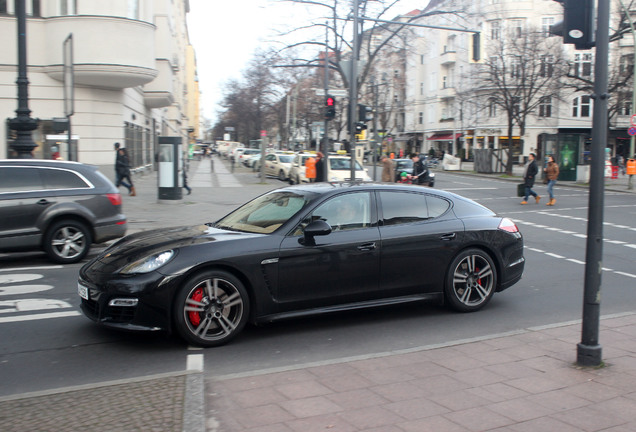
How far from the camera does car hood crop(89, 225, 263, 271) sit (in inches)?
221

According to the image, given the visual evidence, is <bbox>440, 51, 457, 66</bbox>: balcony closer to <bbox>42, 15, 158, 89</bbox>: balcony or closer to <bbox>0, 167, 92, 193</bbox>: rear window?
<bbox>42, 15, 158, 89</bbox>: balcony

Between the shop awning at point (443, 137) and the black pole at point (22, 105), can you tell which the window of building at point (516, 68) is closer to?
the shop awning at point (443, 137)

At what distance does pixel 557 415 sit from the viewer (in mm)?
4035

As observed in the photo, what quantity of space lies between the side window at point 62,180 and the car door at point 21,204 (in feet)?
0.35

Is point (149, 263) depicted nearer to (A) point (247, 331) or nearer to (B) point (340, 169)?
(A) point (247, 331)

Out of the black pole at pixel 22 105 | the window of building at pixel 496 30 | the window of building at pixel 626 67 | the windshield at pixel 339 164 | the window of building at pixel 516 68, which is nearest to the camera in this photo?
the black pole at pixel 22 105

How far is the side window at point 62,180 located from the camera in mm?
9922

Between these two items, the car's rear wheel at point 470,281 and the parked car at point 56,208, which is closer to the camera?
the car's rear wheel at point 470,281

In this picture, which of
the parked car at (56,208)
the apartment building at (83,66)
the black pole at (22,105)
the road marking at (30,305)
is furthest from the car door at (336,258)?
the apartment building at (83,66)

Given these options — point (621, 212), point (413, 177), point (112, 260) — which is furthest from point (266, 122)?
A: point (112, 260)

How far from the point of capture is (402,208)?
6.68 metres

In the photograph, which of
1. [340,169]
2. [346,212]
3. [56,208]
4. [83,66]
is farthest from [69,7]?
[346,212]

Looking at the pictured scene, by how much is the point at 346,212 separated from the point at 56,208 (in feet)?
18.3

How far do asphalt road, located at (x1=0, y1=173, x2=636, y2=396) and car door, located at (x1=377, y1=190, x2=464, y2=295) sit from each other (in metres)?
0.46
